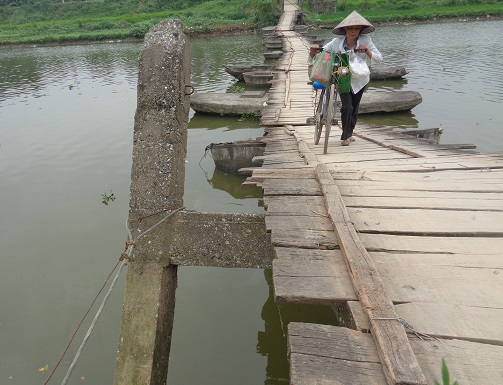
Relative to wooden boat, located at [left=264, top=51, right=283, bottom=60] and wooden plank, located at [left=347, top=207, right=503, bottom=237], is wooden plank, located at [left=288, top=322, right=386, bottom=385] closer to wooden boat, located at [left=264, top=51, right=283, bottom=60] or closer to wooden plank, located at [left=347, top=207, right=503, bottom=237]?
wooden plank, located at [left=347, top=207, right=503, bottom=237]

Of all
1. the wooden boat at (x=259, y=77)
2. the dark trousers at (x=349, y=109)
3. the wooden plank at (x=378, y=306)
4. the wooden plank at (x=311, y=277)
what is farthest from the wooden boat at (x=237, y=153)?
the wooden boat at (x=259, y=77)

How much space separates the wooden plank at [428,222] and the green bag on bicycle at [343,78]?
219 cm

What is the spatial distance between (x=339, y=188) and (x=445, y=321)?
1.68 meters

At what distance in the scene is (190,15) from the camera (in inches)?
1356

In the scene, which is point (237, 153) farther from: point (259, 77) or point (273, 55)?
point (273, 55)

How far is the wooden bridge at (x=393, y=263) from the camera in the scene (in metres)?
1.55

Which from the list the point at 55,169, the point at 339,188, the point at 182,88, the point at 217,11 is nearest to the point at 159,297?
the point at 182,88

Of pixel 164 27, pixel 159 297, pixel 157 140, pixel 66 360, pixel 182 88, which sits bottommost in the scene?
pixel 66 360

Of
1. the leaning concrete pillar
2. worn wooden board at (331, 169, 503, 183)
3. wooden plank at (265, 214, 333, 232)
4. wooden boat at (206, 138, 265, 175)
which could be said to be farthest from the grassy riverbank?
wooden plank at (265, 214, 333, 232)

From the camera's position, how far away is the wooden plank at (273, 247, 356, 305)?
190cm

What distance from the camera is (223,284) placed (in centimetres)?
426

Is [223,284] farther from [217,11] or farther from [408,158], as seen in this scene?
[217,11]

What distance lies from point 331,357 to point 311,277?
1.72ft

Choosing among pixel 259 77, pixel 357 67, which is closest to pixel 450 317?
pixel 357 67
